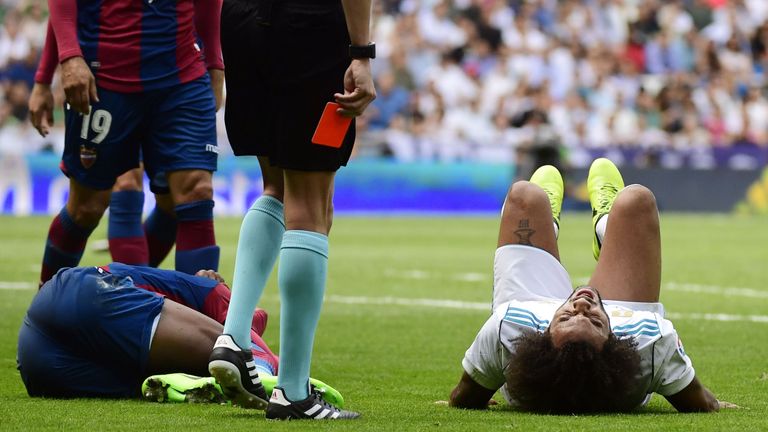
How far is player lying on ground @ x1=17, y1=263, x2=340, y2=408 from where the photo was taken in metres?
5.21

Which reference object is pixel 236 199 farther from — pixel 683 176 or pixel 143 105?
pixel 143 105

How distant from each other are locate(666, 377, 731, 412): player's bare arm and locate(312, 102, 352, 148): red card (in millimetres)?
1510

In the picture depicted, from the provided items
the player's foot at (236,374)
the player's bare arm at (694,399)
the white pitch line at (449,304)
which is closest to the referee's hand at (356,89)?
the player's foot at (236,374)

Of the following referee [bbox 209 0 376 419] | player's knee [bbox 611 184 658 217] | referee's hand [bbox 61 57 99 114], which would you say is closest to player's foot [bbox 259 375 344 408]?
referee [bbox 209 0 376 419]

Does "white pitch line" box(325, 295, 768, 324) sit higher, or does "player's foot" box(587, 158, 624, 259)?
"player's foot" box(587, 158, 624, 259)

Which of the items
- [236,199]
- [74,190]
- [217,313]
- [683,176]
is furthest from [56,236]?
[683,176]

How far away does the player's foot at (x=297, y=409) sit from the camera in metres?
4.65

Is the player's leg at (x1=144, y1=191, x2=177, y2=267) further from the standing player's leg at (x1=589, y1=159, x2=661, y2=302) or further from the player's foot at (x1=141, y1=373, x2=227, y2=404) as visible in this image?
the standing player's leg at (x1=589, y1=159, x2=661, y2=302)

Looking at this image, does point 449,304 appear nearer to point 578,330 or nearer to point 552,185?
point 552,185

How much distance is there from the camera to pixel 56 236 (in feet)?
→ 23.8

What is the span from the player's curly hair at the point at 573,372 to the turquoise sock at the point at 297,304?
0.71 m

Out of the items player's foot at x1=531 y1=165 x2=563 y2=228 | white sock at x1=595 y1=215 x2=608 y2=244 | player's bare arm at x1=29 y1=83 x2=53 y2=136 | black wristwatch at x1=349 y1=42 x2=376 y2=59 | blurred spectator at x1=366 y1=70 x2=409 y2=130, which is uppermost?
black wristwatch at x1=349 y1=42 x2=376 y2=59

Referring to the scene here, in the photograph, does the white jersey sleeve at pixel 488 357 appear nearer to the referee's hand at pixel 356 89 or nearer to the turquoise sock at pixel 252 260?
the turquoise sock at pixel 252 260

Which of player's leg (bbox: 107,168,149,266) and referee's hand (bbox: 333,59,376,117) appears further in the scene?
player's leg (bbox: 107,168,149,266)
